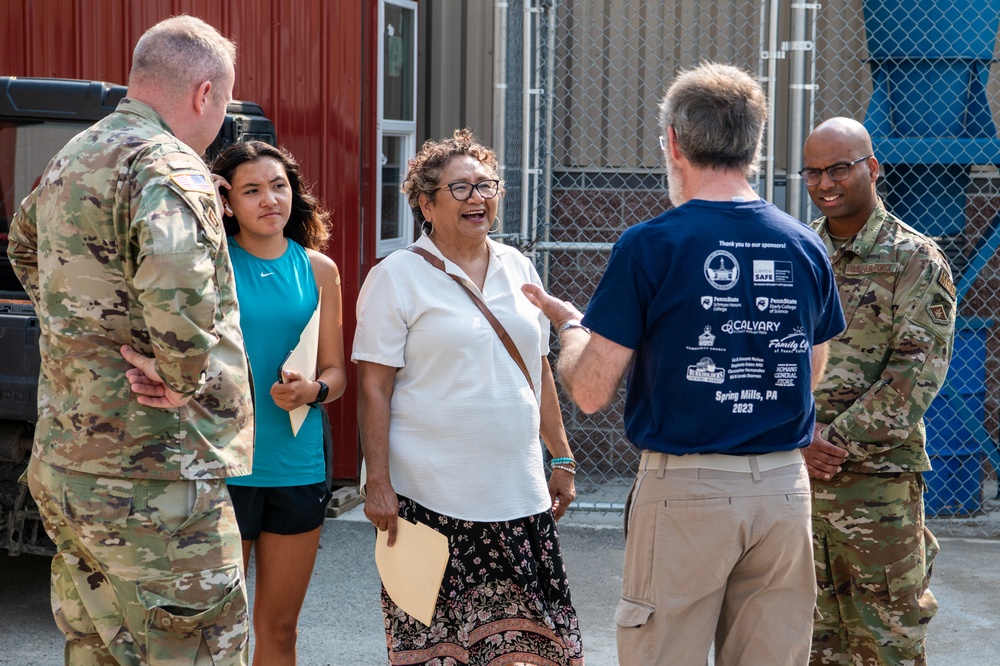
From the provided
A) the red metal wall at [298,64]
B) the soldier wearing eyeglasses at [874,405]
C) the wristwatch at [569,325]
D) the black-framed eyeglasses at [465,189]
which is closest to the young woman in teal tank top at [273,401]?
the black-framed eyeglasses at [465,189]

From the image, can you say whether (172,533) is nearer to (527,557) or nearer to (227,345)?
(227,345)

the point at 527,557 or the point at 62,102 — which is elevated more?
the point at 62,102

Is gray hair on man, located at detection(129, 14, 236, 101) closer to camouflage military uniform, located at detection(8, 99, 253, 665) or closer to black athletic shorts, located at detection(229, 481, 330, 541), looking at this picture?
camouflage military uniform, located at detection(8, 99, 253, 665)

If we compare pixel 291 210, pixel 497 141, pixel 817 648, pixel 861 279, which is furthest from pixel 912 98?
pixel 291 210

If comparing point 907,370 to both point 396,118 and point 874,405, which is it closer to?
point 874,405

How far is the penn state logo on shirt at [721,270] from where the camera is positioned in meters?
2.64

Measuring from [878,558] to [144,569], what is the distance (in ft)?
7.52

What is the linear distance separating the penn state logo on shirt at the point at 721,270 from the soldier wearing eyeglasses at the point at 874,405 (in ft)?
3.84

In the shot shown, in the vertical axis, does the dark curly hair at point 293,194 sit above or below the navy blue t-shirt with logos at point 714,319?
above

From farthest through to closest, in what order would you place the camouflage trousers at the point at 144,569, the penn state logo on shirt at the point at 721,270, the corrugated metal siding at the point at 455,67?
1. the corrugated metal siding at the point at 455,67
2. the camouflage trousers at the point at 144,569
3. the penn state logo on shirt at the point at 721,270

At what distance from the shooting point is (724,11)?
7000mm

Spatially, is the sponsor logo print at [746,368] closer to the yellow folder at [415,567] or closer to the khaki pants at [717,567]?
the khaki pants at [717,567]

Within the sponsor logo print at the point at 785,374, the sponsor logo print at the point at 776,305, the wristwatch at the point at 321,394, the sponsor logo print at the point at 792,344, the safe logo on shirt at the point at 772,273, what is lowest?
the wristwatch at the point at 321,394

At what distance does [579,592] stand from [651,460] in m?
2.75
